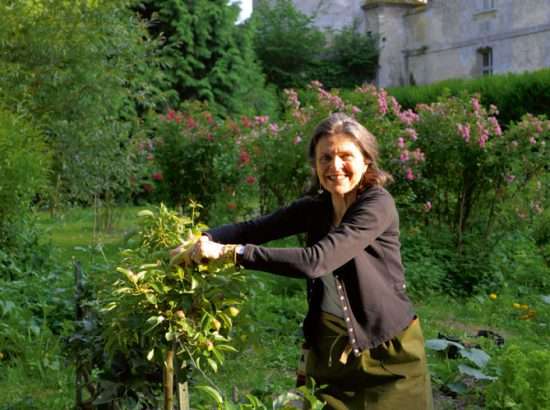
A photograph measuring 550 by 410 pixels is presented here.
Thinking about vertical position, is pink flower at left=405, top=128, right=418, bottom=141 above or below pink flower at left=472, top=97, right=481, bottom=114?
below

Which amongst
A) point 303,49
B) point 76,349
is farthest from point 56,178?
point 303,49

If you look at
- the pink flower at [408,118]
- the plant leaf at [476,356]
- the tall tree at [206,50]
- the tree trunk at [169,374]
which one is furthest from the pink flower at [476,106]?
the tall tree at [206,50]

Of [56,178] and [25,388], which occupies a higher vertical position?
[56,178]

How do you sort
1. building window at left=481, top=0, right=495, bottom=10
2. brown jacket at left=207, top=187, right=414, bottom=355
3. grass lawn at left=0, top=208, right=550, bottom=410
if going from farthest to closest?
1. building window at left=481, top=0, right=495, bottom=10
2. grass lawn at left=0, top=208, right=550, bottom=410
3. brown jacket at left=207, top=187, right=414, bottom=355

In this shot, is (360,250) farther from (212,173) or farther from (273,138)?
(212,173)

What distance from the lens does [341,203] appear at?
2.79m

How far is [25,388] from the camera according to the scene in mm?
4398

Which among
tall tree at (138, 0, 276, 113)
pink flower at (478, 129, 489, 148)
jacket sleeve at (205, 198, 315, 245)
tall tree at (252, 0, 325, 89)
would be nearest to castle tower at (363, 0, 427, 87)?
tall tree at (252, 0, 325, 89)

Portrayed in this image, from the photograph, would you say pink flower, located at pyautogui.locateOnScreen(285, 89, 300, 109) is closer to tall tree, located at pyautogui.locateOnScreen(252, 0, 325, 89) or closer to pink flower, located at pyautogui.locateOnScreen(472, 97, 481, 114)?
pink flower, located at pyautogui.locateOnScreen(472, 97, 481, 114)

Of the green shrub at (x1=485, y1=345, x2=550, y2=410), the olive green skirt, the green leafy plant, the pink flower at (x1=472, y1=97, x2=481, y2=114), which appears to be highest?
the pink flower at (x1=472, y1=97, x2=481, y2=114)

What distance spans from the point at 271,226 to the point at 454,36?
24482 mm

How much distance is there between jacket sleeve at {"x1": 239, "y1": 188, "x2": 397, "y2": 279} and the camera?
2256 millimetres

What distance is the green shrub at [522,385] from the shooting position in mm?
3510

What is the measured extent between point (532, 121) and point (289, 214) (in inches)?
216
